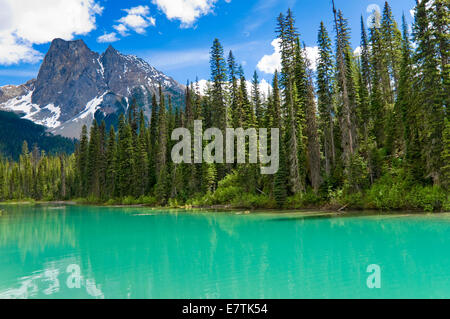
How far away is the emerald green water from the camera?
8984 millimetres

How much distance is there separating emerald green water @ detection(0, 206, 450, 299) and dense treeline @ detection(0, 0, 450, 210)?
927 centimetres

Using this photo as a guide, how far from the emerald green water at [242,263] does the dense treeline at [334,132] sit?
30.4ft

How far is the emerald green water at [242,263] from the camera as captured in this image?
29.5 ft

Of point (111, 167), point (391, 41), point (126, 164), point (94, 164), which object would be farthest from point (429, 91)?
point (94, 164)

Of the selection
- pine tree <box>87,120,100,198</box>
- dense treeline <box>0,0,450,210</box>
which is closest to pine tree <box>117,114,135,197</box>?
dense treeline <box>0,0,450,210</box>

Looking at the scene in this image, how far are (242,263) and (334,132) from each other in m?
32.3

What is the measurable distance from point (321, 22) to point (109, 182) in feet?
174

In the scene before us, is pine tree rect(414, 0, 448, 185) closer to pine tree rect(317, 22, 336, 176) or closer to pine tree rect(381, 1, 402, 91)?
pine tree rect(317, 22, 336, 176)

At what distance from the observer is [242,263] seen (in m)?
12.4

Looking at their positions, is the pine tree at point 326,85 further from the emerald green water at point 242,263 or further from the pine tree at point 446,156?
the emerald green water at point 242,263

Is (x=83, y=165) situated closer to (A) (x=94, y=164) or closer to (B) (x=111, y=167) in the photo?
(A) (x=94, y=164)
